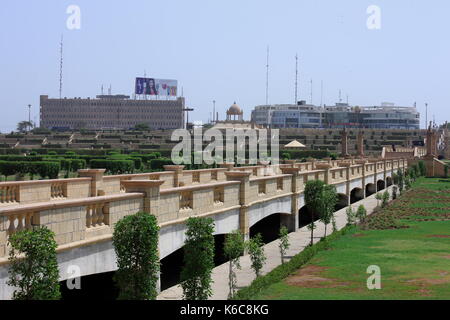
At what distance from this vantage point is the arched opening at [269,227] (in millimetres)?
30500

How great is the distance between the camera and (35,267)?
10.2 meters

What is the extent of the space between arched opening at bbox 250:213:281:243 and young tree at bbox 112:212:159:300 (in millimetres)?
17619

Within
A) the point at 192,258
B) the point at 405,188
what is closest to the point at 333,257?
the point at 192,258

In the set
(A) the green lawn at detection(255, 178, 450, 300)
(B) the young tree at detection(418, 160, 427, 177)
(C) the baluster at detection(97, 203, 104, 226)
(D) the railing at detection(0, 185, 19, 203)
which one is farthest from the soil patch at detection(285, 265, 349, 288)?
(B) the young tree at detection(418, 160, 427, 177)

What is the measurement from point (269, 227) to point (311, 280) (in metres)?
13.1

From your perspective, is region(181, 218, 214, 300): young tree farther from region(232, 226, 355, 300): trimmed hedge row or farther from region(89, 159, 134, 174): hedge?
region(89, 159, 134, 174): hedge

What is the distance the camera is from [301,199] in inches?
1277

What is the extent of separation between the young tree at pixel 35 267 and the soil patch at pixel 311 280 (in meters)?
9.07

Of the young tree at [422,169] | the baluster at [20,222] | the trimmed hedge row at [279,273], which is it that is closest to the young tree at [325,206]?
the trimmed hedge row at [279,273]

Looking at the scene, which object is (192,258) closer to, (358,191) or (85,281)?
(85,281)

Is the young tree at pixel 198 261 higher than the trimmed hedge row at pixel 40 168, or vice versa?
the trimmed hedge row at pixel 40 168

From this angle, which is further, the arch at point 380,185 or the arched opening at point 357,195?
the arch at point 380,185

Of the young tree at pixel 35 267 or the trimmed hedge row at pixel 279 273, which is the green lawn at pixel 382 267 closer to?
the trimmed hedge row at pixel 279 273

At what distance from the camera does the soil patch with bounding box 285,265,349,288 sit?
18000 millimetres
